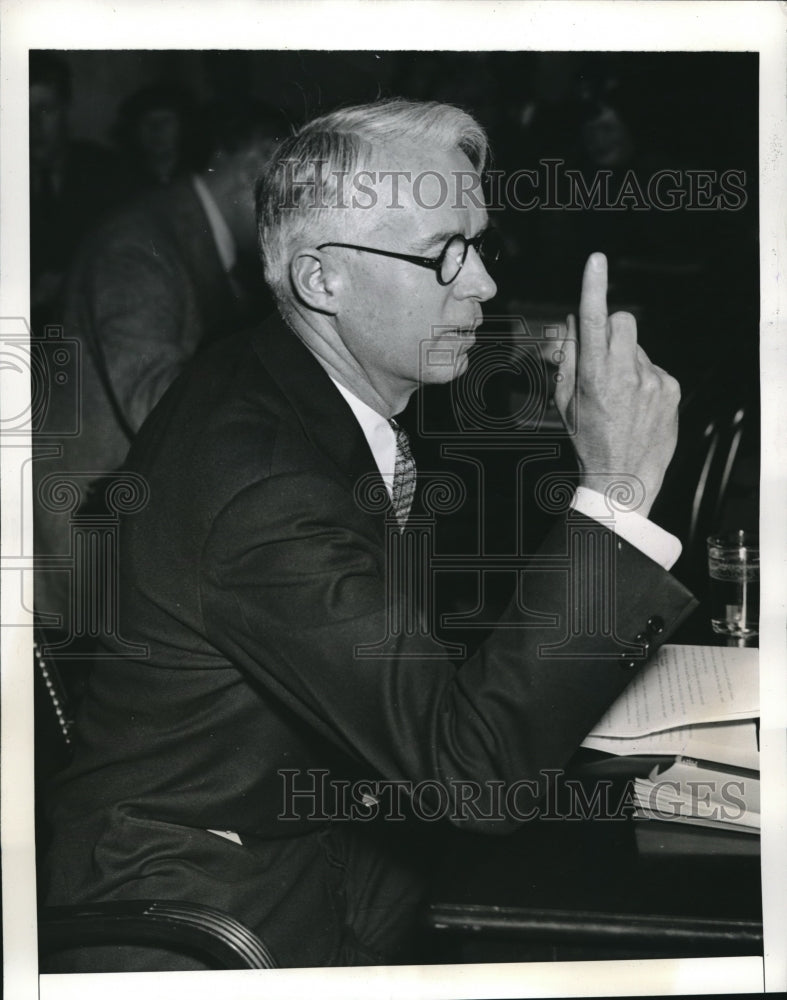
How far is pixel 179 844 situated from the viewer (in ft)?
4.12

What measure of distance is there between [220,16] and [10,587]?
2.42 feet

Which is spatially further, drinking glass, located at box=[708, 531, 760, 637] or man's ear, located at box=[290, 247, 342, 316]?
drinking glass, located at box=[708, 531, 760, 637]

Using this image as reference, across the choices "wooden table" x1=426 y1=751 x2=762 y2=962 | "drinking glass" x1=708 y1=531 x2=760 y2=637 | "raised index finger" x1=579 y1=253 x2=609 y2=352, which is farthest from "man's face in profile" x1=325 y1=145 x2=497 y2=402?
"wooden table" x1=426 y1=751 x2=762 y2=962

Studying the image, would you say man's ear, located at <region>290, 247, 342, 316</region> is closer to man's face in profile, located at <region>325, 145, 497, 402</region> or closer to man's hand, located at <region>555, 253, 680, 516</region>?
man's face in profile, located at <region>325, 145, 497, 402</region>

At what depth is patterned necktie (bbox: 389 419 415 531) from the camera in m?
1.28

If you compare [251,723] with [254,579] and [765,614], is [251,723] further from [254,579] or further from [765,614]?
[765,614]

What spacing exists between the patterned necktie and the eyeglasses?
0.19 m

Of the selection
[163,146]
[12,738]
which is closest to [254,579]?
[12,738]

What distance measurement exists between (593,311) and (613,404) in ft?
0.38

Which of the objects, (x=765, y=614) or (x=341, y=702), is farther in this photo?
(x=765, y=614)

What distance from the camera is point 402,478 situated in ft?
4.23

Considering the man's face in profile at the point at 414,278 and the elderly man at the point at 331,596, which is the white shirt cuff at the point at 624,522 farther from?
the man's face in profile at the point at 414,278

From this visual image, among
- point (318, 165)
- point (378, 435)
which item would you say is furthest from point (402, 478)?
point (318, 165)

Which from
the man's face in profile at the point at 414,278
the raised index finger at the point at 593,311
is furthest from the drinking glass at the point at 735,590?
the man's face in profile at the point at 414,278
